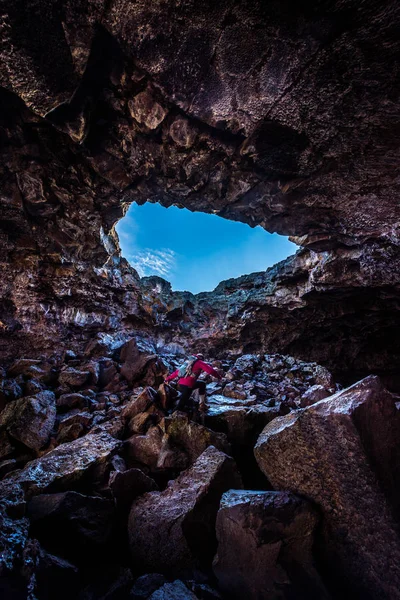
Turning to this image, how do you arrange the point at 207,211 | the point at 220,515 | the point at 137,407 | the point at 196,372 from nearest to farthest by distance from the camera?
the point at 220,515 < the point at 137,407 < the point at 196,372 < the point at 207,211

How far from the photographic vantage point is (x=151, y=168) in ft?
21.7

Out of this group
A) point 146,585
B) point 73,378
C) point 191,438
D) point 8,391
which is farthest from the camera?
point 73,378

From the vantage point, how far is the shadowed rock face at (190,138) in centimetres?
363

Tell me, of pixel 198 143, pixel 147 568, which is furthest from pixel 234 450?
pixel 198 143

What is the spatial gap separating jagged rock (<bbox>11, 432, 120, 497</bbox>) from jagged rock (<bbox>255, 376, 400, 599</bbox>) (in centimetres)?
330

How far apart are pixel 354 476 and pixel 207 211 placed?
753 centimetres

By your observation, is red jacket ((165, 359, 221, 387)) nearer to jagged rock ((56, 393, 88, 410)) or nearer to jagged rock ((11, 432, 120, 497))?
jagged rock ((11, 432, 120, 497))

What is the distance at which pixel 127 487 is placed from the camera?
387 cm

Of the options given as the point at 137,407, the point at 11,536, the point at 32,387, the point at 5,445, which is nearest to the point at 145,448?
the point at 137,407

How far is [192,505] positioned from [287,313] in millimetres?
10632

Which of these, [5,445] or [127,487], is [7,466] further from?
[127,487]

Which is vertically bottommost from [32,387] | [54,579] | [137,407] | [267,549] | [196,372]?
[54,579]

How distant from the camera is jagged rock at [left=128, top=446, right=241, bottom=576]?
10.6ft

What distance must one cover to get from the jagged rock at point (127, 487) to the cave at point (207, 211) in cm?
3
